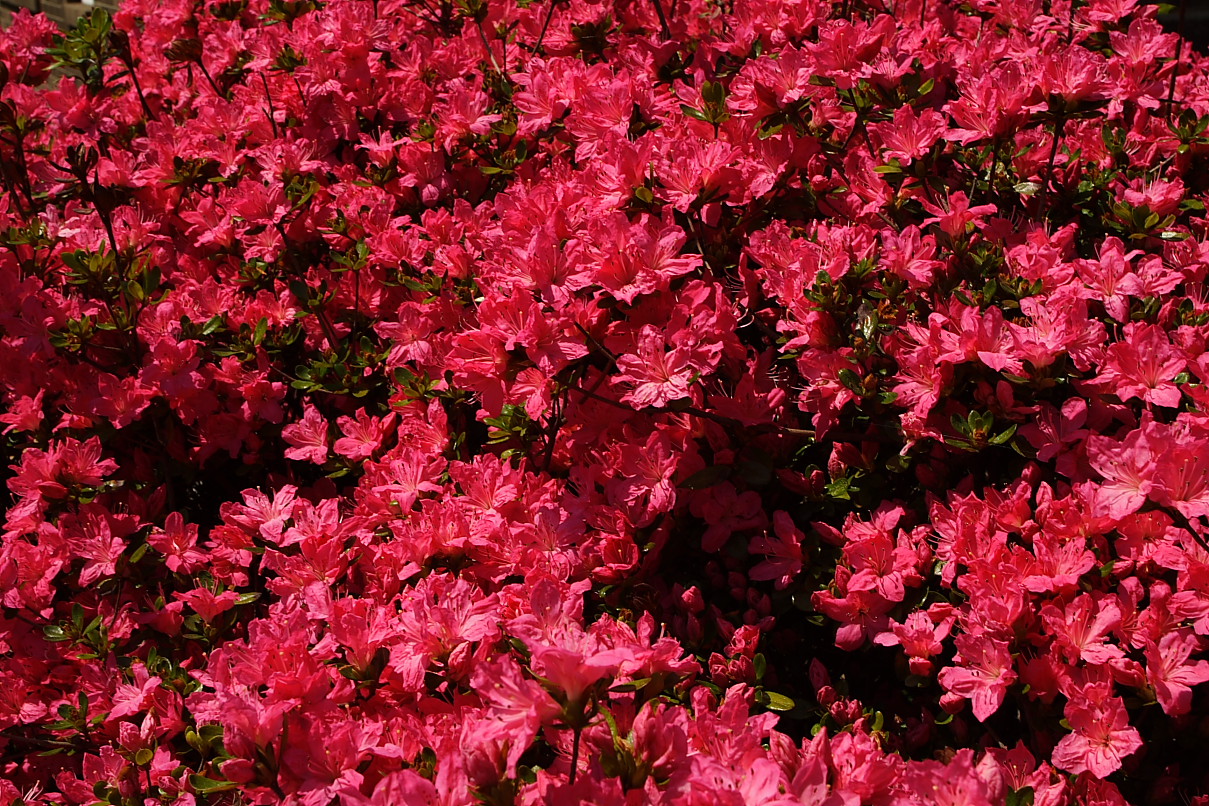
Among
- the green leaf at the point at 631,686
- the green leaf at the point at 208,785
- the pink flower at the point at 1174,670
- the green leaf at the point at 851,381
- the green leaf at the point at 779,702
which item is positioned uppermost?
the green leaf at the point at 851,381

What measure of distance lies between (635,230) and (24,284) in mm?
1490

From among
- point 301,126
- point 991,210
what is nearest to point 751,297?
point 991,210

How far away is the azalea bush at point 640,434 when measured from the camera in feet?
5.15

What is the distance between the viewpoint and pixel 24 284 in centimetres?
243

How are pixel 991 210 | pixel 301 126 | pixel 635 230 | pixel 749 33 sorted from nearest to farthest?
pixel 635 230 < pixel 991 210 < pixel 749 33 < pixel 301 126

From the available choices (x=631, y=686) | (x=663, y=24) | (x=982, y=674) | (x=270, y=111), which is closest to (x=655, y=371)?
(x=631, y=686)

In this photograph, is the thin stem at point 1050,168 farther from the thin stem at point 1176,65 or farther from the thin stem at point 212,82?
the thin stem at point 212,82

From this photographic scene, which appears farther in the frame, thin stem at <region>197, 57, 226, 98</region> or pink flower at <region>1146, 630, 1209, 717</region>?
thin stem at <region>197, 57, 226, 98</region>

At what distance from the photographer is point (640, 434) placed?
2041 millimetres

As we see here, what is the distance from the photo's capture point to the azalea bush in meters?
1.57

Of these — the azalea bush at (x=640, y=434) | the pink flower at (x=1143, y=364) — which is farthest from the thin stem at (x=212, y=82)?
the pink flower at (x=1143, y=364)

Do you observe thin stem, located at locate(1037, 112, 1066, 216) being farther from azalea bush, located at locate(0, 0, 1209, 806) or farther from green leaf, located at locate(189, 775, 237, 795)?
green leaf, located at locate(189, 775, 237, 795)

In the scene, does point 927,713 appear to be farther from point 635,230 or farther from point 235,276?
point 235,276

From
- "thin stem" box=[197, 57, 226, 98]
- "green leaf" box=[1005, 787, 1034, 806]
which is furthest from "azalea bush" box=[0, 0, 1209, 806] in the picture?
"thin stem" box=[197, 57, 226, 98]
